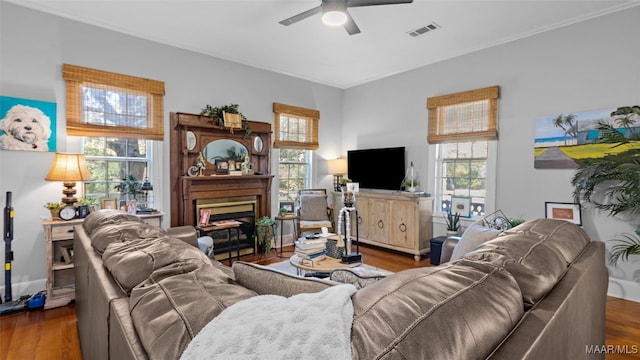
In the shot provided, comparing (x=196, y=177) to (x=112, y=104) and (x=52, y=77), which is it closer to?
(x=112, y=104)

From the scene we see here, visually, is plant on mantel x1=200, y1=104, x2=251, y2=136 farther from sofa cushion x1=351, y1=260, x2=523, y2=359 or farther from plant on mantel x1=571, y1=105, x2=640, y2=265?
plant on mantel x1=571, y1=105, x2=640, y2=265

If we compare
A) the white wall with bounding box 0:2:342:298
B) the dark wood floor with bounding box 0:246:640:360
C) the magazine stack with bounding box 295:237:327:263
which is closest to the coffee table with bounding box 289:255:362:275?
the magazine stack with bounding box 295:237:327:263

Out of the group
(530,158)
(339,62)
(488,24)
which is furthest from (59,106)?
(530,158)

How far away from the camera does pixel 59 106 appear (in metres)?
3.37

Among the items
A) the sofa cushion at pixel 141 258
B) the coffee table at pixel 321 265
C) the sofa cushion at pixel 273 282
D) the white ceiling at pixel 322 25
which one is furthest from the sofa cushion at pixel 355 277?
the white ceiling at pixel 322 25

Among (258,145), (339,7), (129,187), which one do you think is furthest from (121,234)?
(258,145)

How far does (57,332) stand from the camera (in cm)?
256

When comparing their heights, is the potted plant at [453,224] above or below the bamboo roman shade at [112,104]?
below

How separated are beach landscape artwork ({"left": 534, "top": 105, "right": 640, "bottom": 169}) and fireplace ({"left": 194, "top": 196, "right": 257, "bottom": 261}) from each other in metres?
3.92

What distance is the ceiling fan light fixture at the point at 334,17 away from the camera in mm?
2661

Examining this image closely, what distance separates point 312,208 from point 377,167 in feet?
4.39

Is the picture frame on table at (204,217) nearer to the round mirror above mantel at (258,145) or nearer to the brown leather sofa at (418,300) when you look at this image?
the round mirror above mantel at (258,145)

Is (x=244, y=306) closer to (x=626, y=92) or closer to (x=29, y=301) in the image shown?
(x=29, y=301)

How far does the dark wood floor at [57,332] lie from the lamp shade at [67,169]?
1.26 meters
